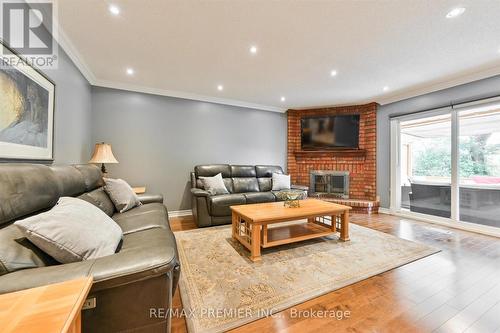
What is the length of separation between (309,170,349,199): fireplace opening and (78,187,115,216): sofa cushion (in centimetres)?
419

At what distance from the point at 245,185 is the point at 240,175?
26 cm

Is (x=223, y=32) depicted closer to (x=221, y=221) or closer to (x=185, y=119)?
(x=185, y=119)

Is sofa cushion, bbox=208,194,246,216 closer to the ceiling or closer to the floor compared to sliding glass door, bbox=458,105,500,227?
closer to the floor

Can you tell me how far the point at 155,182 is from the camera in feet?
12.6

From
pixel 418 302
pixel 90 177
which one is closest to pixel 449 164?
pixel 418 302

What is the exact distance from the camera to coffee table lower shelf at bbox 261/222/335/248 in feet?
7.37

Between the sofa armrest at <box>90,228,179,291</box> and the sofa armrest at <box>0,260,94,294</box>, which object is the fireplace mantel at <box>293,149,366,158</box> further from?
the sofa armrest at <box>0,260,94,294</box>

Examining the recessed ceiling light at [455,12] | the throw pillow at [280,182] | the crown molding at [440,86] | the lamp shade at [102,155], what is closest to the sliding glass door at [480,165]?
the crown molding at [440,86]

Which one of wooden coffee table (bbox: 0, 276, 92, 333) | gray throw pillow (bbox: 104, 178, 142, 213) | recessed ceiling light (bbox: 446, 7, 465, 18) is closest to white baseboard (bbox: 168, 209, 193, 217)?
gray throw pillow (bbox: 104, 178, 142, 213)

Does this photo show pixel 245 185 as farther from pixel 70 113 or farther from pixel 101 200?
pixel 70 113

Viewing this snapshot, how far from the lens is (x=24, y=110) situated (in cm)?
171

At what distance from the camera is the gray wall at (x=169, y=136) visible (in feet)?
11.7

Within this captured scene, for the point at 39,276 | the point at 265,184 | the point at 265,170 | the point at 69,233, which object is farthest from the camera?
the point at 265,170

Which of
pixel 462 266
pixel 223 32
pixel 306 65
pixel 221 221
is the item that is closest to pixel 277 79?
pixel 306 65
